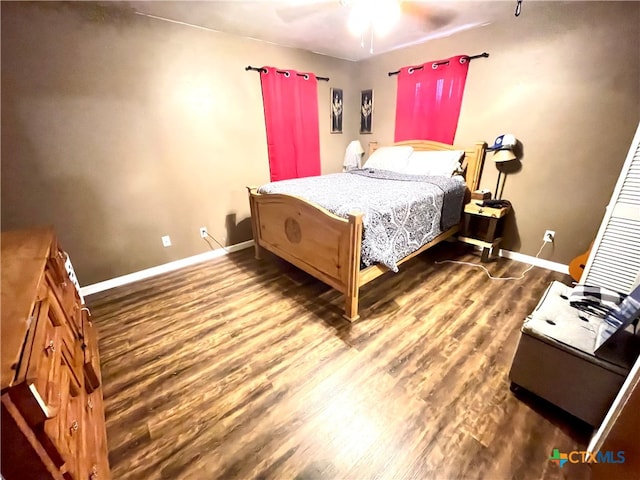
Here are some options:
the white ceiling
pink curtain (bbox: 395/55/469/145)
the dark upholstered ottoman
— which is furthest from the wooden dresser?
pink curtain (bbox: 395/55/469/145)

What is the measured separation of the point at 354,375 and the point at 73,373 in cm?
132

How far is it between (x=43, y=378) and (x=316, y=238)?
160cm

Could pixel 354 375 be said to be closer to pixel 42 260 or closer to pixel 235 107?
pixel 42 260

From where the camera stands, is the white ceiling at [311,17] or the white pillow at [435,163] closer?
→ the white ceiling at [311,17]

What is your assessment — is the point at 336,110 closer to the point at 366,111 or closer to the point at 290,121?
the point at 366,111

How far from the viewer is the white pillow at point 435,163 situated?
2867mm

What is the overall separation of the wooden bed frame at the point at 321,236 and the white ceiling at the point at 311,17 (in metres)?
1.17

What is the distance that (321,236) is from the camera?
6.68ft

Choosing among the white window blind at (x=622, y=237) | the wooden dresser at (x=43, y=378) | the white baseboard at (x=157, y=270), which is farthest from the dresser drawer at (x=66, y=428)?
the white window blind at (x=622, y=237)

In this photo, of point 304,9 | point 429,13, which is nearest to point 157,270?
point 304,9

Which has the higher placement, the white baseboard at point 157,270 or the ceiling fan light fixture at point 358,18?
the ceiling fan light fixture at point 358,18

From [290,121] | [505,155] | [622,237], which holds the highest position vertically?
[290,121]

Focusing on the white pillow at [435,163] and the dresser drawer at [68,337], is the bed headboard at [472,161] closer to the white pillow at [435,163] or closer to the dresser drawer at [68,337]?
the white pillow at [435,163]

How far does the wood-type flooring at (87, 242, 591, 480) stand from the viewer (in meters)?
1.15
